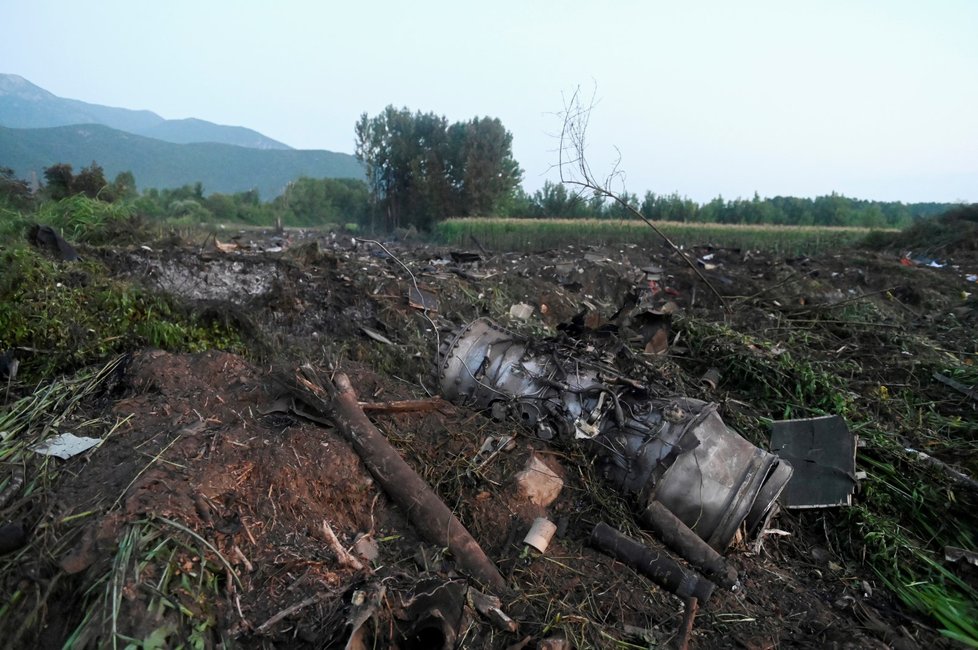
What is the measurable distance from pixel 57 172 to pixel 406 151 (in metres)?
23.7

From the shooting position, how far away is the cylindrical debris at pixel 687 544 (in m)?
2.91

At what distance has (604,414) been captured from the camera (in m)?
3.44

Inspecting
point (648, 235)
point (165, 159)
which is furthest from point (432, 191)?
point (165, 159)

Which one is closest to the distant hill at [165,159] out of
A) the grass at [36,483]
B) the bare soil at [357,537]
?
the grass at [36,483]

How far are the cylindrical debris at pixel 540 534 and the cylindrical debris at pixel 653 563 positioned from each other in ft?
0.75

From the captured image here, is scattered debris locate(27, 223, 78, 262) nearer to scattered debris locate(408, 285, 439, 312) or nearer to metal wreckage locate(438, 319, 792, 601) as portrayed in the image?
scattered debris locate(408, 285, 439, 312)

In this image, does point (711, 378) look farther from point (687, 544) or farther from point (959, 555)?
point (687, 544)

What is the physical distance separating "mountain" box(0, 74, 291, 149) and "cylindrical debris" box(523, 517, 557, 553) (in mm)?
60549

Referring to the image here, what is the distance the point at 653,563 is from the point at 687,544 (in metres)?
0.30

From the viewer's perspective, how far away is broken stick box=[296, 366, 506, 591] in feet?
8.70

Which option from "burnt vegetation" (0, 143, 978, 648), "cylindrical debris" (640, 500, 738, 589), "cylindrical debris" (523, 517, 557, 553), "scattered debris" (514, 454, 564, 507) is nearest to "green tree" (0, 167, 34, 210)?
"burnt vegetation" (0, 143, 978, 648)

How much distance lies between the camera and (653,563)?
282 cm

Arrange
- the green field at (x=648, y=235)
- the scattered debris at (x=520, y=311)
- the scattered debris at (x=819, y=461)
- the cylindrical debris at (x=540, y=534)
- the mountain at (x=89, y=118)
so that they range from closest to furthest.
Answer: the cylindrical debris at (x=540, y=534) < the scattered debris at (x=819, y=461) < the scattered debris at (x=520, y=311) < the green field at (x=648, y=235) < the mountain at (x=89, y=118)

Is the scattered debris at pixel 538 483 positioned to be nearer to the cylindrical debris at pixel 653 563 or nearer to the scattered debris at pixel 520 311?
the cylindrical debris at pixel 653 563
